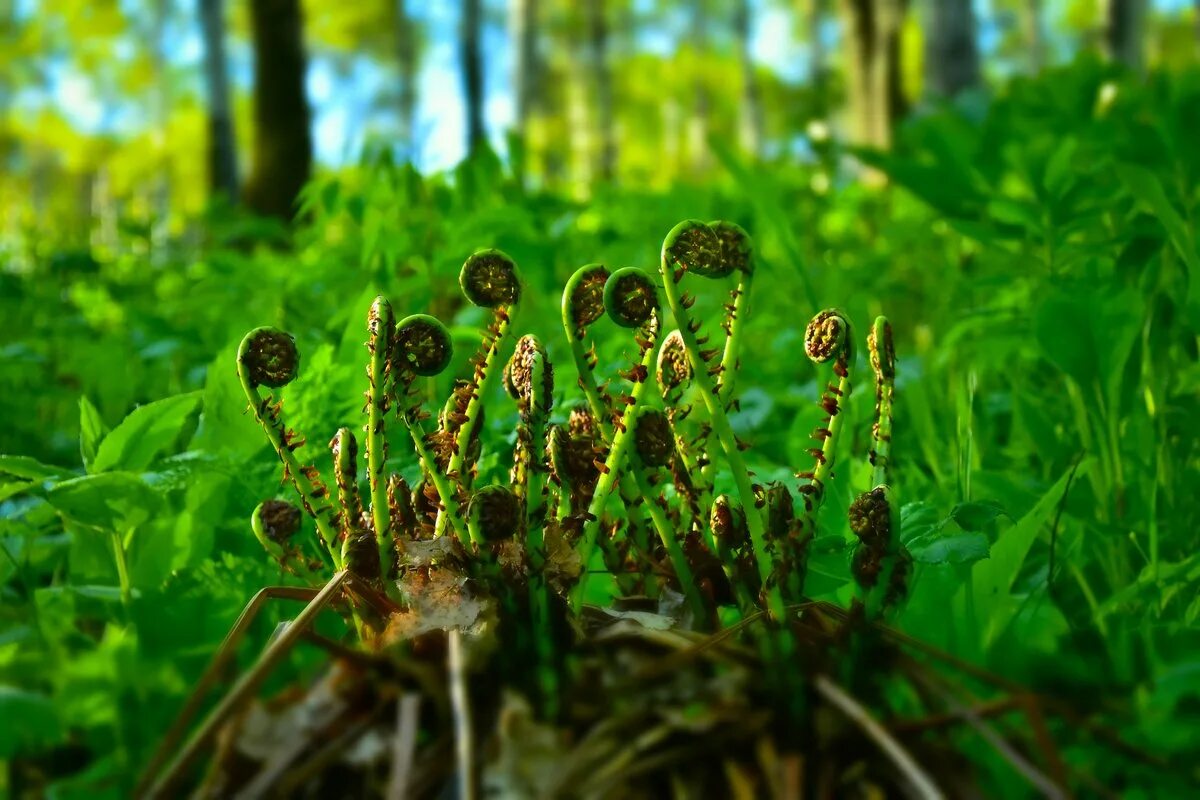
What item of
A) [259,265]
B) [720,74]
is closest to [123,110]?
[720,74]

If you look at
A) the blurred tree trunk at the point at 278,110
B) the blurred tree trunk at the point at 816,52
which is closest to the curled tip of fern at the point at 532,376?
the blurred tree trunk at the point at 278,110

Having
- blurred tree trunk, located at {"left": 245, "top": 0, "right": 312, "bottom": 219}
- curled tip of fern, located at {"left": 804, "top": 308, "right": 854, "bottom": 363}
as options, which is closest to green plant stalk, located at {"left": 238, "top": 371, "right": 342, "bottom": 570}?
curled tip of fern, located at {"left": 804, "top": 308, "right": 854, "bottom": 363}

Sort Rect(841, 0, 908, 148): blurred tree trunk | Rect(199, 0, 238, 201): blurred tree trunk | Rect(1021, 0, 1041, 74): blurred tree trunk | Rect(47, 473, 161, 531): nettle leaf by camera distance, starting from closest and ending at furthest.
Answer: Rect(47, 473, 161, 531): nettle leaf
Rect(841, 0, 908, 148): blurred tree trunk
Rect(199, 0, 238, 201): blurred tree trunk
Rect(1021, 0, 1041, 74): blurred tree trunk

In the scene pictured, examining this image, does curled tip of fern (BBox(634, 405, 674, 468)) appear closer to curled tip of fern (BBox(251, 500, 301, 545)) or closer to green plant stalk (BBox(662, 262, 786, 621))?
green plant stalk (BBox(662, 262, 786, 621))

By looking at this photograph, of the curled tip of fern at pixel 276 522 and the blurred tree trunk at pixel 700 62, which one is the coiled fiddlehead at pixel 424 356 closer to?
the curled tip of fern at pixel 276 522

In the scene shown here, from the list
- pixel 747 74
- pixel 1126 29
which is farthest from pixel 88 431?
pixel 747 74
